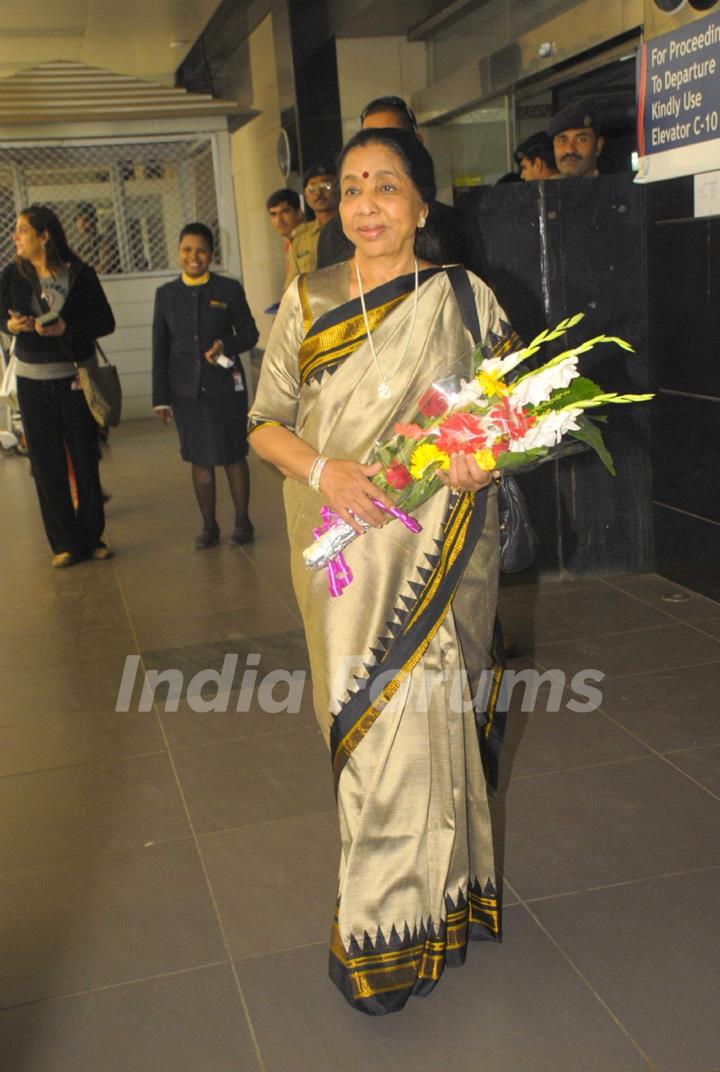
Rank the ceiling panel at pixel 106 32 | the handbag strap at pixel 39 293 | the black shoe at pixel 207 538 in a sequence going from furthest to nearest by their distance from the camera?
the ceiling panel at pixel 106 32, the black shoe at pixel 207 538, the handbag strap at pixel 39 293

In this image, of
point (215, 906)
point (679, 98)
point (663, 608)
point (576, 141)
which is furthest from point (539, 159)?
point (215, 906)

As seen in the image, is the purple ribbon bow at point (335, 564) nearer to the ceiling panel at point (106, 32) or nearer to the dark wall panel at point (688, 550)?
the dark wall panel at point (688, 550)

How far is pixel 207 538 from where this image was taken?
6.40m

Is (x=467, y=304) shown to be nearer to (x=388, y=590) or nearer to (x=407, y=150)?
(x=407, y=150)

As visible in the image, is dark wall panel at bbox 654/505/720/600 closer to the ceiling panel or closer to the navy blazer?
the navy blazer

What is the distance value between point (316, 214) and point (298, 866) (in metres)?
4.59

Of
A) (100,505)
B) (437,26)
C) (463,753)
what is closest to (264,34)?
(437,26)

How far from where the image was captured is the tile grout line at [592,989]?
215cm

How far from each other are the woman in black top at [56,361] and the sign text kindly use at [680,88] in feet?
9.40

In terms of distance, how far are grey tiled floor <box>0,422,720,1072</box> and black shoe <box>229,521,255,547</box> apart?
1.43 m

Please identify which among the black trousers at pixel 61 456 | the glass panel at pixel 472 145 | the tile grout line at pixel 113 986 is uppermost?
the glass panel at pixel 472 145

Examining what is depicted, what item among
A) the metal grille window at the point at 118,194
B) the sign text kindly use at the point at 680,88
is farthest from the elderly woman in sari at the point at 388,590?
the metal grille window at the point at 118,194

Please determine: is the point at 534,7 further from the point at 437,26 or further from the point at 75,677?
the point at 75,677

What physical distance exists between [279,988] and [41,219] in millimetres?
4549
